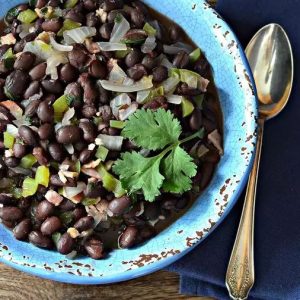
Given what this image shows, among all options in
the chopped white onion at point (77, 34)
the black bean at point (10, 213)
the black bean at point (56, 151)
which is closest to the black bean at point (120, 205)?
the black bean at point (56, 151)

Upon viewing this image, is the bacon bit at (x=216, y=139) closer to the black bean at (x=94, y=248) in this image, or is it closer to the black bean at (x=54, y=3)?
the black bean at (x=94, y=248)

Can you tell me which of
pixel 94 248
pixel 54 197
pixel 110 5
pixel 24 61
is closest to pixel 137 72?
pixel 110 5

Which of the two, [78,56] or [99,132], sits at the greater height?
[78,56]

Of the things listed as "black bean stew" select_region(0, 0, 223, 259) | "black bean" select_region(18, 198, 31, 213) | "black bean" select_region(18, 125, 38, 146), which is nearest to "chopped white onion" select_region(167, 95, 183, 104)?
"black bean stew" select_region(0, 0, 223, 259)

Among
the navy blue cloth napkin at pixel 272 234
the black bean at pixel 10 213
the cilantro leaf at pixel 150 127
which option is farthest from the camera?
the navy blue cloth napkin at pixel 272 234

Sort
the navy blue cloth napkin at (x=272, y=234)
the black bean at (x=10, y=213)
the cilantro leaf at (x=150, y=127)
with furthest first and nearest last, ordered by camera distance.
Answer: the navy blue cloth napkin at (x=272, y=234)
the black bean at (x=10, y=213)
the cilantro leaf at (x=150, y=127)

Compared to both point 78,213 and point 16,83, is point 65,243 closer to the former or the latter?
point 78,213

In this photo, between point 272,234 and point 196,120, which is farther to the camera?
point 272,234
